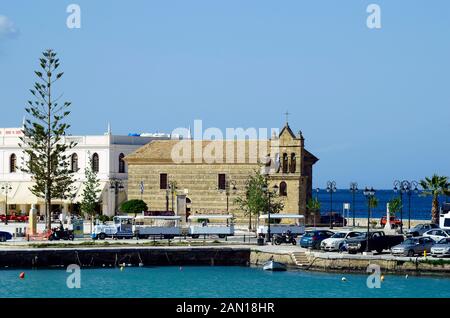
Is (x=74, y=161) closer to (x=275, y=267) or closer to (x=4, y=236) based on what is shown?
(x=4, y=236)

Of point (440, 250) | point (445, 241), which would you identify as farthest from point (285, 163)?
point (440, 250)

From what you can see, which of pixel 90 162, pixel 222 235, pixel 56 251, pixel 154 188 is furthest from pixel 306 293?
pixel 90 162

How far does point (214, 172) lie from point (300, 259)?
24827 mm

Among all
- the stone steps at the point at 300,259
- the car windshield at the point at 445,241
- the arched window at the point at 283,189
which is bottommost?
the stone steps at the point at 300,259

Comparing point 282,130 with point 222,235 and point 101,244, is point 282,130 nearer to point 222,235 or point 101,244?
point 222,235

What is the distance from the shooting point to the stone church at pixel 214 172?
7556 cm

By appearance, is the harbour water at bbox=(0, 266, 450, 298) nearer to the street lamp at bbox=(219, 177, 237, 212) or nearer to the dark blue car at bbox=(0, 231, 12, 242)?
the dark blue car at bbox=(0, 231, 12, 242)

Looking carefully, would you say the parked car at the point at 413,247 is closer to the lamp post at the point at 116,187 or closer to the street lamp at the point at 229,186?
the street lamp at the point at 229,186

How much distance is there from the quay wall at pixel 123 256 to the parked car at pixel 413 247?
7778 millimetres

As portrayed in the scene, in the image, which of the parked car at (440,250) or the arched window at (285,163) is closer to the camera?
the parked car at (440,250)

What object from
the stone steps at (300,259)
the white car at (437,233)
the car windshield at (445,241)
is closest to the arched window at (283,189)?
the white car at (437,233)

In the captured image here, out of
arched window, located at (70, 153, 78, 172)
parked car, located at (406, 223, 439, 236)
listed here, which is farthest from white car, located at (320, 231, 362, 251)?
arched window, located at (70, 153, 78, 172)

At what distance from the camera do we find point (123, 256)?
5591cm

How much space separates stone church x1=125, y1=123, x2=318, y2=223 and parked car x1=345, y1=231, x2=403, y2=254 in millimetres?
19978
